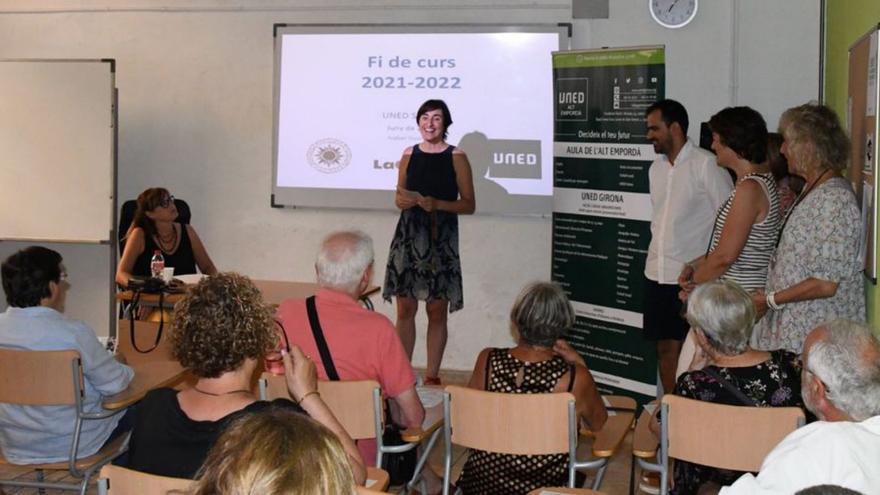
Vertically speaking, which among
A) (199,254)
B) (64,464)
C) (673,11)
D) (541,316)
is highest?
(673,11)

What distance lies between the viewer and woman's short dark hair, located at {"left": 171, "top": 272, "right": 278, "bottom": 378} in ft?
8.96

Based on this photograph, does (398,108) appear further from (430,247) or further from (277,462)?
(277,462)

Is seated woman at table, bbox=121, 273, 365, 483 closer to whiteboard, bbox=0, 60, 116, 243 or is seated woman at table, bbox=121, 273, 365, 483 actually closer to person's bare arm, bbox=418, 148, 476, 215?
person's bare arm, bbox=418, 148, 476, 215

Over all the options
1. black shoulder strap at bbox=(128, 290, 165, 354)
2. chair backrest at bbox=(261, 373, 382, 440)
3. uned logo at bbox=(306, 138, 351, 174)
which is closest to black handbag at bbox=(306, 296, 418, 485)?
chair backrest at bbox=(261, 373, 382, 440)

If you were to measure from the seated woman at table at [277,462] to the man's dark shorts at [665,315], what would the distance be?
13.6ft

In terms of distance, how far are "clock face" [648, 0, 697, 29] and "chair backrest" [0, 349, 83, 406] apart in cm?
457

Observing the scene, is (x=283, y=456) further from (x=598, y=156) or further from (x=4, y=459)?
(x=598, y=156)

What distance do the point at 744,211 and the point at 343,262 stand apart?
6.08 ft

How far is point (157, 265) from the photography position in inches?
229

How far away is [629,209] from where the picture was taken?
5855 mm

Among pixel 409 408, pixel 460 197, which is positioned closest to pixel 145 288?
pixel 460 197

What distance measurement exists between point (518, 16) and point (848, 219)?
3504 mm

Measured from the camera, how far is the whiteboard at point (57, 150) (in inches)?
290

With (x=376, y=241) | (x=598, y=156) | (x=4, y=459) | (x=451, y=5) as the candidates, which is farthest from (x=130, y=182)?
(x=4, y=459)
